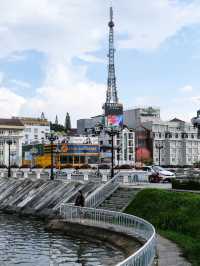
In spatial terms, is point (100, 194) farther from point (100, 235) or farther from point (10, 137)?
point (10, 137)

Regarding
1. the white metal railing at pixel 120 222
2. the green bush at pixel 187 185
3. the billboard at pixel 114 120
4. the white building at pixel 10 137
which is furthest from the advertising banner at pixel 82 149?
the white metal railing at pixel 120 222

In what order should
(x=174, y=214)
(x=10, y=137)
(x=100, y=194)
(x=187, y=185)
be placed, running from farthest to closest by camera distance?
(x=10, y=137)
(x=100, y=194)
(x=187, y=185)
(x=174, y=214)

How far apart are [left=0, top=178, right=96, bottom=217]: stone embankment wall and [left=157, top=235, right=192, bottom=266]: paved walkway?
65.8 ft

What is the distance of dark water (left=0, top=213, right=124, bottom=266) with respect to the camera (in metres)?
25.2

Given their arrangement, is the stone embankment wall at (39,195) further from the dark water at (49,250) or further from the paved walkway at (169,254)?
the paved walkway at (169,254)

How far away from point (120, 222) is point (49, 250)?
5050 mm

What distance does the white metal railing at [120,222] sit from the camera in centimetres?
1935

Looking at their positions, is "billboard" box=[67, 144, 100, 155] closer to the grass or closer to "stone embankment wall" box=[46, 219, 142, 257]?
the grass

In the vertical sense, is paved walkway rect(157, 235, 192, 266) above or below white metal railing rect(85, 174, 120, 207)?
below

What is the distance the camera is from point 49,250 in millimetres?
28547

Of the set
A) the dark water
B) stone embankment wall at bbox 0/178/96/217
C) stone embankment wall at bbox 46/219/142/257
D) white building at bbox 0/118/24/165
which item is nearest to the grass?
stone embankment wall at bbox 46/219/142/257

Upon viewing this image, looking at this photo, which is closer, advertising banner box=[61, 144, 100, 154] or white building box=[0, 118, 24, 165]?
advertising banner box=[61, 144, 100, 154]

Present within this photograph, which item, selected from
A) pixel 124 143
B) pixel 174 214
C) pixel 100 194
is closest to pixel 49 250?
pixel 174 214

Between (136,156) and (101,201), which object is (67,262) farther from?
(136,156)
